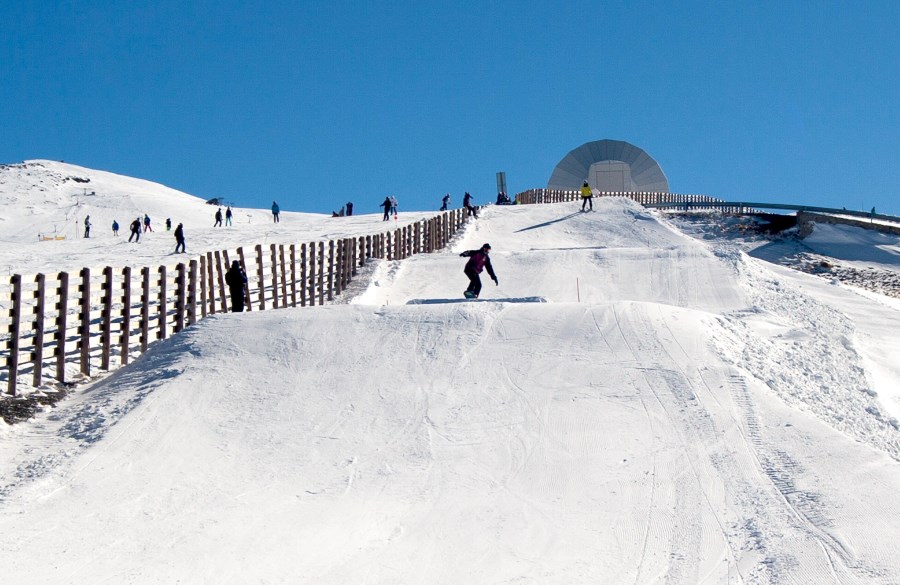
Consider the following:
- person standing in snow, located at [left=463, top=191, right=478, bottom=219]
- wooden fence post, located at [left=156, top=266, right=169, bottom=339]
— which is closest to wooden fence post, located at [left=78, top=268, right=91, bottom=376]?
wooden fence post, located at [left=156, top=266, right=169, bottom=339]

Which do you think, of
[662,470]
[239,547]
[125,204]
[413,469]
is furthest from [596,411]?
[125,204]

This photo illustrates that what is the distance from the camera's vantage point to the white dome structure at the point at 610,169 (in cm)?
6662

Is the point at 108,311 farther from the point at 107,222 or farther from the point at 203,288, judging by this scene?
the point at 107,222

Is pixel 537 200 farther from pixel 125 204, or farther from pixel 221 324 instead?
pixel 221 324

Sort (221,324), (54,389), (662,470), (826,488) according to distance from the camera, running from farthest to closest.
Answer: (221,324)
(54,389)
(662,470)
(826,488)

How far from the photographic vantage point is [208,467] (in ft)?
32.5

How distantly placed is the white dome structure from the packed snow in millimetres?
50512

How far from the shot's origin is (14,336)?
1259cm

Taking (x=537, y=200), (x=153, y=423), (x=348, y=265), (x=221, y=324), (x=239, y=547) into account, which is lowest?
(x=239, y=547)

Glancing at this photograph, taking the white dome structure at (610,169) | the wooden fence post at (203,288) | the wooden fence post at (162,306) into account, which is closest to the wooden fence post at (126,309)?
the wooden fence post at (162,306)

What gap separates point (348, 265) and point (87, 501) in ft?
50.3

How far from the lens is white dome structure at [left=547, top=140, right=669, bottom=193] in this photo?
6662cm

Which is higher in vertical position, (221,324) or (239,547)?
(221,324)

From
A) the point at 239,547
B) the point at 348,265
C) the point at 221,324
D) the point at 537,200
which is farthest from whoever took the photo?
the point at 537,200
